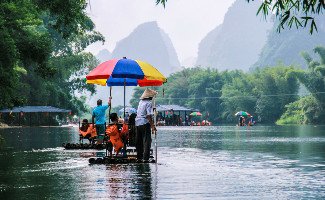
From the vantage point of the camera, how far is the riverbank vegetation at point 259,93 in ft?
350

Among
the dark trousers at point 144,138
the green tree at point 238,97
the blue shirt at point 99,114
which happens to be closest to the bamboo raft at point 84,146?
the blue shirt at point 99,114

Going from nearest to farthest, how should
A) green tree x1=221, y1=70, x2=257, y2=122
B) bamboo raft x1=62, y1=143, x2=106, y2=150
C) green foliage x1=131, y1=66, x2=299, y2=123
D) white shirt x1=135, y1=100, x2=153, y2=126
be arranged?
white shirt x1=135, y1=100, x2=153, y2=126 → bamboo raft x1=62, y1=143, x2=106, y2=150 → green foliage x1=131, y1=66, x2=299, y2=123 → green tree x1=221, y1=70, x2=257, y2=122

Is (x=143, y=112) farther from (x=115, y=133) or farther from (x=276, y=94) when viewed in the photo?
(x=276, y=94)

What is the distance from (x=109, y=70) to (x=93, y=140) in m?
7.89

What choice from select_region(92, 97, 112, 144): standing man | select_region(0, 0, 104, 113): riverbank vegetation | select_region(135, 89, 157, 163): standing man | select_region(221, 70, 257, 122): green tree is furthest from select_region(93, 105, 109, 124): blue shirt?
select_region(221, 70, 257, 122): green tree

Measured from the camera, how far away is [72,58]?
75812 mm

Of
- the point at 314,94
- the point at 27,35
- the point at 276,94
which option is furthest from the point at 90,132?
the point at 276,94

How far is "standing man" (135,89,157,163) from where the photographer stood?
15938 mm

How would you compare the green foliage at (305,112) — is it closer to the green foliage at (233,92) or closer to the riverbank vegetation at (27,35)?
the green foliage at (233,92)

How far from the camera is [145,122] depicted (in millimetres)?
16062

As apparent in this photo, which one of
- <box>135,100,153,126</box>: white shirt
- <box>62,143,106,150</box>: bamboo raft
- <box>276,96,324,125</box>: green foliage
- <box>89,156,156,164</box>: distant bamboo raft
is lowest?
<box>89,156,156,164</box>: distant bamboo raft

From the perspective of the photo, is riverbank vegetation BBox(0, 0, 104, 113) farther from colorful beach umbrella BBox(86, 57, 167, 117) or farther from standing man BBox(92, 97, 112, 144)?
colorful beach umbrella BBox(86, 57, 167, 117)

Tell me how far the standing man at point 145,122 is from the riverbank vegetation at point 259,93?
82036 millimetres

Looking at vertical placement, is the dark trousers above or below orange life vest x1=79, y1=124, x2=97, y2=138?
below
